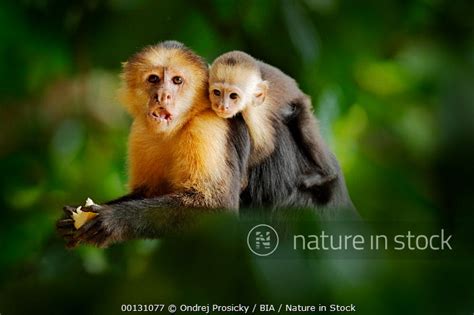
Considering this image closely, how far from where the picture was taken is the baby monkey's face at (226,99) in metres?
1.36

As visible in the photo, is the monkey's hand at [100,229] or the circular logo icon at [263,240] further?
the circular logo icon at [263,240]

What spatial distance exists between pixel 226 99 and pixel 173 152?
0.53ft

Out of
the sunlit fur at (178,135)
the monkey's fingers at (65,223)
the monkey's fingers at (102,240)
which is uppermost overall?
the sunlit fur at (178,135)

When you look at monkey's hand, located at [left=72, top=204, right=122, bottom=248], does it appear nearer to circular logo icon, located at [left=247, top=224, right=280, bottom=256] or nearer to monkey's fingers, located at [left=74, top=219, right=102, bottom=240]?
monkey's fingers, located at [left=74, top=219, right=102, bottom=240]

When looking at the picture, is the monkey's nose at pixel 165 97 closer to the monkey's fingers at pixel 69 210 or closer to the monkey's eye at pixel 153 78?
the monkey's eye at pixel 153 78

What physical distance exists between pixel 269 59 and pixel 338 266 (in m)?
0.48

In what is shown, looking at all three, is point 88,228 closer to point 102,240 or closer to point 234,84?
point 102,240

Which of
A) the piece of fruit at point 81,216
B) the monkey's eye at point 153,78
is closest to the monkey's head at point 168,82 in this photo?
the monkey's eye at point 153,78

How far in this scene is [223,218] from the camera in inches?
54.6

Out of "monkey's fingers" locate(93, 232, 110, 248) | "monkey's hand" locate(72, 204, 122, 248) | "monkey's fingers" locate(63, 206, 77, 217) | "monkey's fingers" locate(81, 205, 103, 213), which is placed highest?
"monkey's fingers" locate(63, 206, 77, 217)

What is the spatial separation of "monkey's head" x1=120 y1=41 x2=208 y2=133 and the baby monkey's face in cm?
3

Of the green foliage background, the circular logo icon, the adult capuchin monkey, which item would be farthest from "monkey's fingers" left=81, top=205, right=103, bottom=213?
the circular logo icon

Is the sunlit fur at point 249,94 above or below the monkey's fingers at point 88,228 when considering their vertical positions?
above

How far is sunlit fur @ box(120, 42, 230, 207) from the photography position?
4.45 feet
